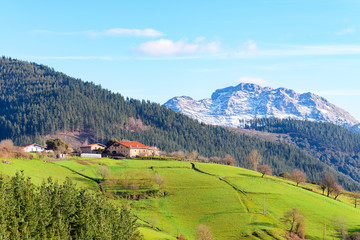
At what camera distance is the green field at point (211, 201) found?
107375mm

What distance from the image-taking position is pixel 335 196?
16388 cm

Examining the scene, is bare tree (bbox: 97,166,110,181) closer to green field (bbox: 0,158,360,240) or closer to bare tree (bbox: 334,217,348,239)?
green field (bbox: 0,158,360,240)

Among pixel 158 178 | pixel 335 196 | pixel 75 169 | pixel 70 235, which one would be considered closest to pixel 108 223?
pixel 70 235

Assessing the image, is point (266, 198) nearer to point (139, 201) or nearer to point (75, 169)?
point (139, 201)

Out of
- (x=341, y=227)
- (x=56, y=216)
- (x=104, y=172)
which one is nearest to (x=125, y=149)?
(x=104, y=172)

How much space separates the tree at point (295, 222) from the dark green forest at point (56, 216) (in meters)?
47.4

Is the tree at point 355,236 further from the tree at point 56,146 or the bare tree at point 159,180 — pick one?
the tree at point 56,146

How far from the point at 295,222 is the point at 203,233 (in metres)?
28.8

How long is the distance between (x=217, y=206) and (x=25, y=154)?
70.2 meters

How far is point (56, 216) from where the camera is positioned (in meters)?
76.6

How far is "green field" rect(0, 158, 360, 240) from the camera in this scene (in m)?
107

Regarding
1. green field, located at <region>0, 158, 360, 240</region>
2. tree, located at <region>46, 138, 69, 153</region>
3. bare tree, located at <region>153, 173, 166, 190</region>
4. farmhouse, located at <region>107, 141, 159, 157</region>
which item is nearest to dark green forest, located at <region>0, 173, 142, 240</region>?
green field, located at <region>0, 158, 360, 240</region>

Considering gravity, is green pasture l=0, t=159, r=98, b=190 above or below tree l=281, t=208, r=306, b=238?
above

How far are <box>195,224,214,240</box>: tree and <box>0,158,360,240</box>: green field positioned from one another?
4.12 meters
